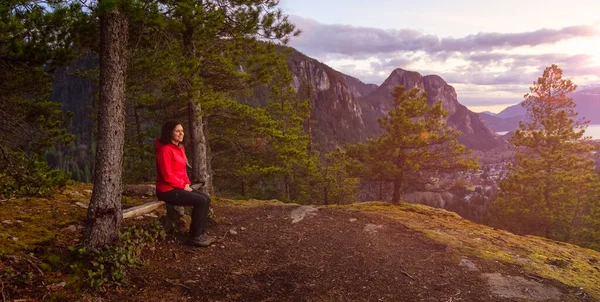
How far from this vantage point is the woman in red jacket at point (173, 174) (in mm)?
5121

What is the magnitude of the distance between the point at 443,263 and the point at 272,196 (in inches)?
740

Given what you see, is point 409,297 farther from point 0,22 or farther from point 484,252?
point 0,22

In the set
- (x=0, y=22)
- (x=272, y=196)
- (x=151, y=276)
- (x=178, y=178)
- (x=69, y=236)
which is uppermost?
(x=0, y=22)

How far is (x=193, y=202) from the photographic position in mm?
5324

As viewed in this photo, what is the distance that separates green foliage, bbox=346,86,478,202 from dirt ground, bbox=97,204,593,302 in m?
5.30

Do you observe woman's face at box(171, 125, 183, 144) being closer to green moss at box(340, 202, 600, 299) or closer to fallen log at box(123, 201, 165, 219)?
fallen log at box(123, 201, 165, 219)

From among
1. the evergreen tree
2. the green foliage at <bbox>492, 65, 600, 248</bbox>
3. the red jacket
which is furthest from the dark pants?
the green foliage at <bbox>492, 65, 600, 248</bbox>

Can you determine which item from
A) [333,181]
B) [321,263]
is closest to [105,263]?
[321,263]

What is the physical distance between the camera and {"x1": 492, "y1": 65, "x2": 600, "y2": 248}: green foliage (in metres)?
20.1

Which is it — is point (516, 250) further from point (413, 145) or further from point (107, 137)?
point (107, 137)

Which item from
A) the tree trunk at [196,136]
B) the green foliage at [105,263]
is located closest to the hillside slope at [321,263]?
the green foliage at [105,263]

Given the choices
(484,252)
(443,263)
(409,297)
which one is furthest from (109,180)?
(484,252)

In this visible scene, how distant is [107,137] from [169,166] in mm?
980

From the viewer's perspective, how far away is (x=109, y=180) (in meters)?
4.54
